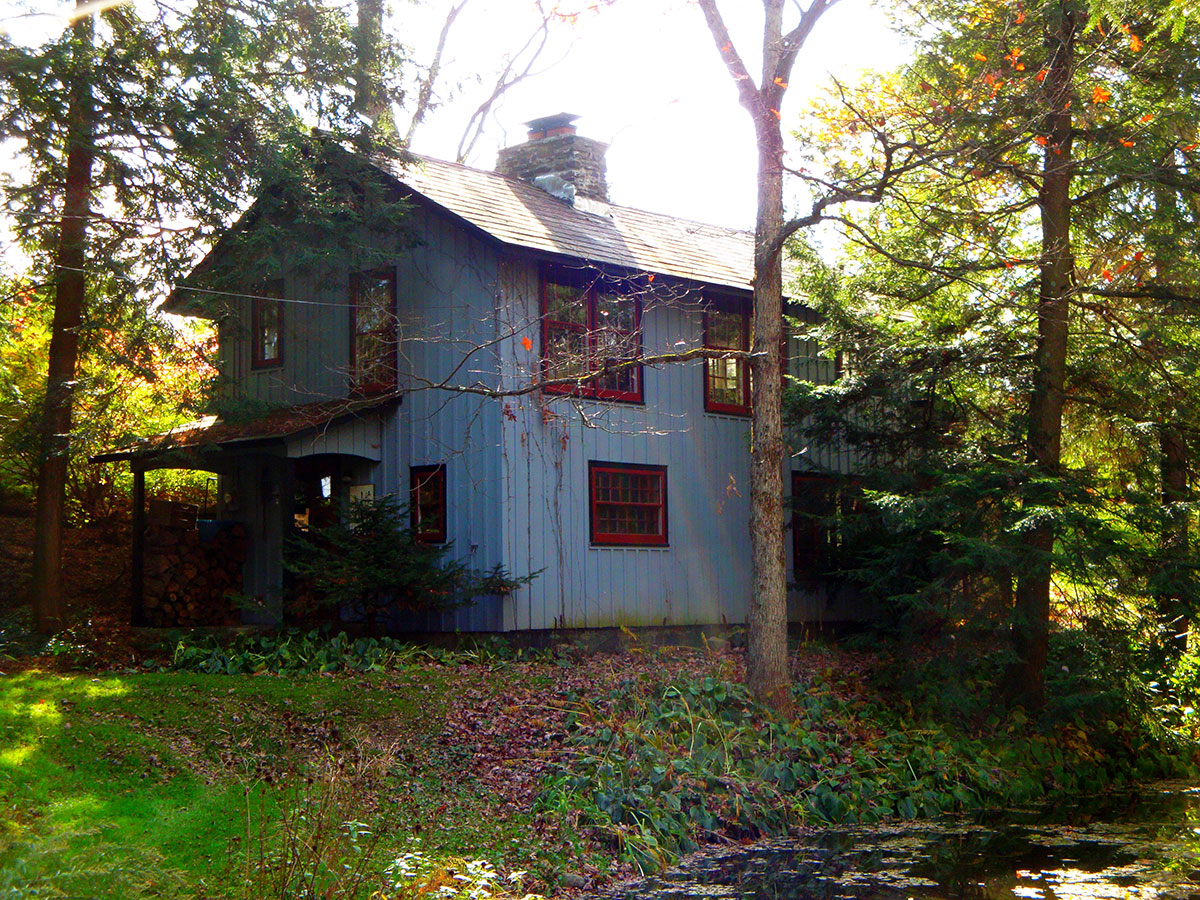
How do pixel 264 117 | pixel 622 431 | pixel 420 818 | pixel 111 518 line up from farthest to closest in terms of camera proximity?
pixel 111 518
pixel 622 431
pixel 264 117
pixel 420 818

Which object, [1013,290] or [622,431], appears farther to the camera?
[622,431]

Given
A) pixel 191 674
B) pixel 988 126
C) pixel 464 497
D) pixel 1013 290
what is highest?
pixel 988 126

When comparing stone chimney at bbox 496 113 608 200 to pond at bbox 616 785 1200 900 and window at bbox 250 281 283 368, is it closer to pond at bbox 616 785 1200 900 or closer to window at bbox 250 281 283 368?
window at bbox 250 281 283 368

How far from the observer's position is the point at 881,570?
48.0 ft

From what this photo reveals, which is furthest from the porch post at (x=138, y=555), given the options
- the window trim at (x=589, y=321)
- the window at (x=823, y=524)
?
the window at (x=823, y=524)

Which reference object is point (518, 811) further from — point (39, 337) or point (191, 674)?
point (39, 337)

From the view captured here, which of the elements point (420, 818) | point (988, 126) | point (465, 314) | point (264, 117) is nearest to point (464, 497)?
point (465, 314)

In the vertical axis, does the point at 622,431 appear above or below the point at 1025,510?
above

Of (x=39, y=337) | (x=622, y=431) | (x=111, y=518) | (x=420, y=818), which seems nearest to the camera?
(x=420, y=818)

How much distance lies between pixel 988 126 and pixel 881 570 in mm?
5567

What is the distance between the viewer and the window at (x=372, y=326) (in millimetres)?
15414

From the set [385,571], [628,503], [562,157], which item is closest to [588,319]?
[628,503]

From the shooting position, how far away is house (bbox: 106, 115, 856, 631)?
14398 millimetres

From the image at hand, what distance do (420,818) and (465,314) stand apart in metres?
7.85
